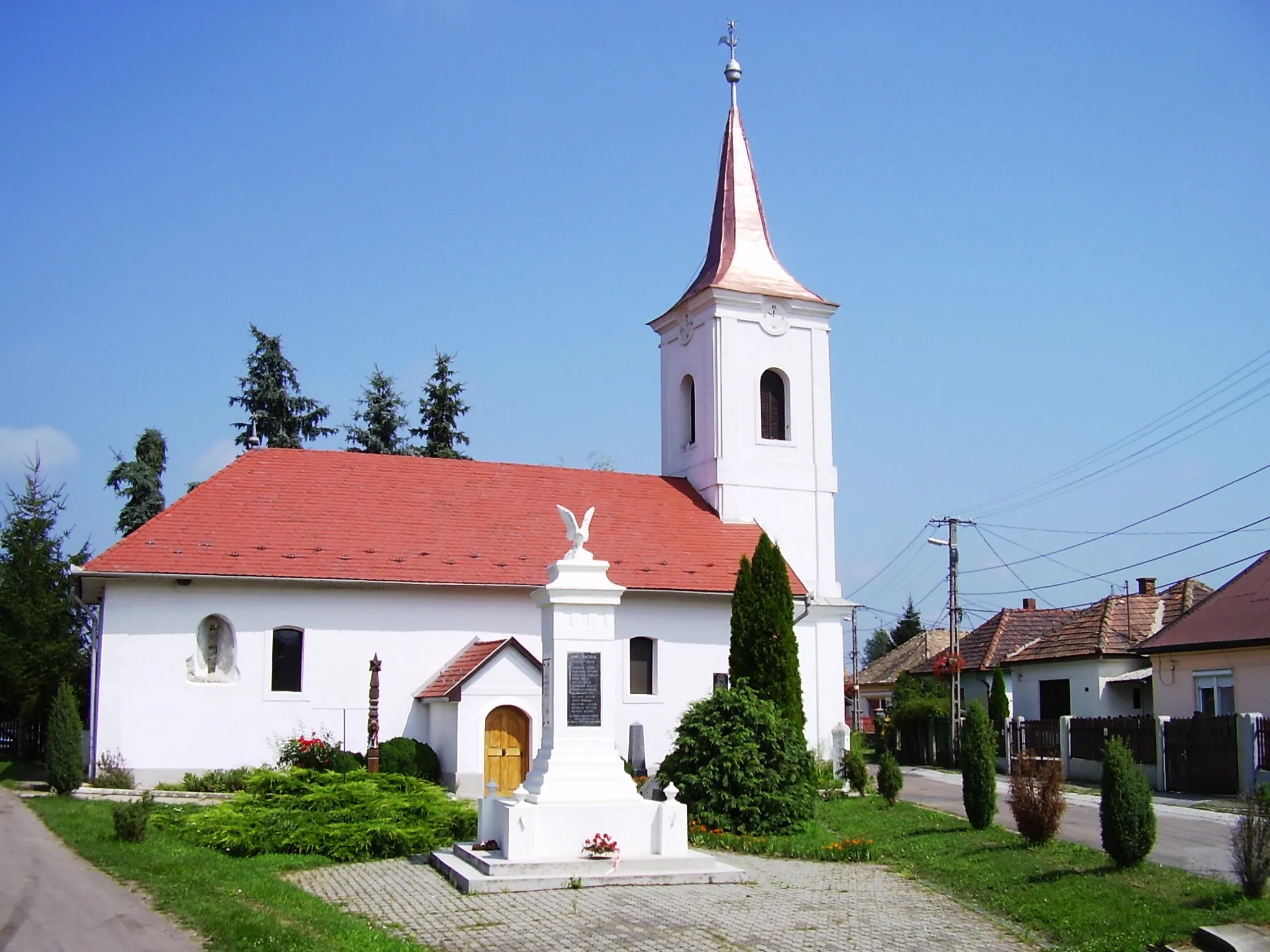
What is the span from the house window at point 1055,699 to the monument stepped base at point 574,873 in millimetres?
28727

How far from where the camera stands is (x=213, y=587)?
27391mm

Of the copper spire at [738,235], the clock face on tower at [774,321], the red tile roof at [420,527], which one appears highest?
the copper spire at [738,235]

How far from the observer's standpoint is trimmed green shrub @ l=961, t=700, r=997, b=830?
→ 1820 centimetres

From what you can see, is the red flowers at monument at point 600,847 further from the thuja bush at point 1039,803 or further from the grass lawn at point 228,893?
the thuja bush at point 1039,803

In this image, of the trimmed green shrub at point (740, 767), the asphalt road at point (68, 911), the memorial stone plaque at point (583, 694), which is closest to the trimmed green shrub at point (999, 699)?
the trimmed green shrub at point (740, 767)

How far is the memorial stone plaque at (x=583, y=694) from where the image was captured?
16.4 metres

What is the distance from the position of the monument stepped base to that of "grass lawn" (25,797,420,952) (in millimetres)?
1936

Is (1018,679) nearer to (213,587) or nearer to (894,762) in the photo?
(894,762)

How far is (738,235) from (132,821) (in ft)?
81.6

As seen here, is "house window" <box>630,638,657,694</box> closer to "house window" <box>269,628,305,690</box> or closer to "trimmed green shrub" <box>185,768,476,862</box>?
"house window" <box>269,628,305,690</box>

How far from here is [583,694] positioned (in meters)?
16.5

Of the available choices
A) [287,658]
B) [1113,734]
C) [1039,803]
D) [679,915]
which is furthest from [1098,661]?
[679,915]

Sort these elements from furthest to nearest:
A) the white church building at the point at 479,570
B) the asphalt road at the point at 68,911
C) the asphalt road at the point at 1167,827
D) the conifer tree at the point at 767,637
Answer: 1. the white church building at the point at 479,570
2. the conifer tree at the point at 767,637
3. the asphalt road at the point at 1167,827
4. the asphalt road at the point at 68,911

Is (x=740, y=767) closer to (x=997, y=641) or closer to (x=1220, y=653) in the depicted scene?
(x=1220, y=653)
